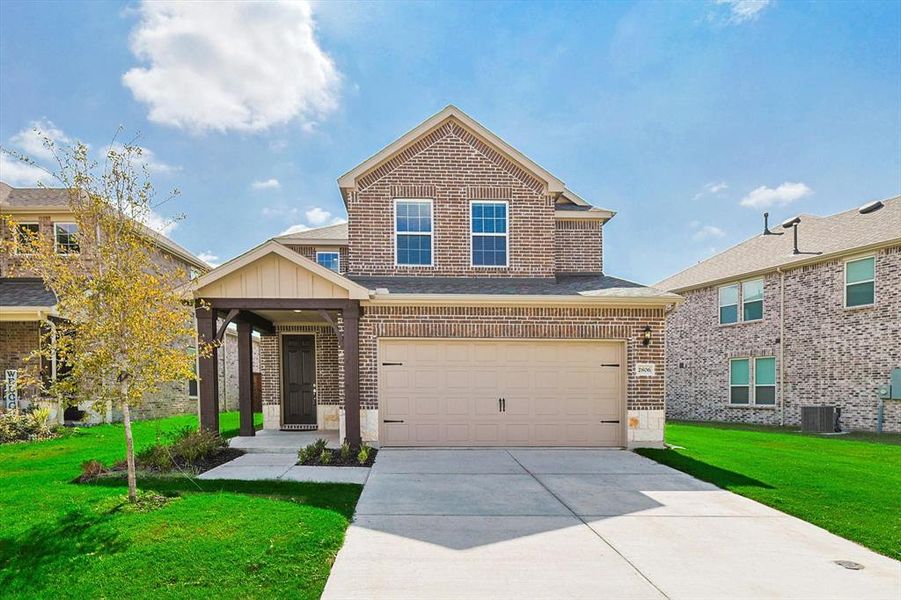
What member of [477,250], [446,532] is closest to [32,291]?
[477,250]

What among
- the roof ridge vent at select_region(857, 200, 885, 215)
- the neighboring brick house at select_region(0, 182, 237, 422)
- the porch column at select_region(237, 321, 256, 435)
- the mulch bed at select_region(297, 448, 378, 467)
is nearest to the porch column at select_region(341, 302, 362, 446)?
the mulch bed at select_region(297, 448, 378, 467)

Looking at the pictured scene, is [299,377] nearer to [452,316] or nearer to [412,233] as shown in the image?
[412,233]

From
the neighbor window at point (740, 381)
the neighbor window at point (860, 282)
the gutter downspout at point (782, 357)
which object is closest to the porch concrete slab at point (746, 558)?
the neighbor window at point (860, 282)

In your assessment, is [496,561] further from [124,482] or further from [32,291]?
[32,291]

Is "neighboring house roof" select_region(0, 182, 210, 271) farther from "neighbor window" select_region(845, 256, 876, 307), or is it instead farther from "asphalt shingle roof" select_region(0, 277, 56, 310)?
"neighbor window" select_region(845, 256, 876, 307)

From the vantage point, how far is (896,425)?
13.7 m

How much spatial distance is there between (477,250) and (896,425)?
1345cm

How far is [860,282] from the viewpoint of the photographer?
14578 mm

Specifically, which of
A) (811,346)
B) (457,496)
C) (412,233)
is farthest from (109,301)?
(811,346)

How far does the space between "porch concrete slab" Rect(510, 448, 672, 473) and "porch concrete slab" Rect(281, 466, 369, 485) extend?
2.99 meters

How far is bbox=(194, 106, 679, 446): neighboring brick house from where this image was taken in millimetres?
9656

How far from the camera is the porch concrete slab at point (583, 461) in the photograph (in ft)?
27.8

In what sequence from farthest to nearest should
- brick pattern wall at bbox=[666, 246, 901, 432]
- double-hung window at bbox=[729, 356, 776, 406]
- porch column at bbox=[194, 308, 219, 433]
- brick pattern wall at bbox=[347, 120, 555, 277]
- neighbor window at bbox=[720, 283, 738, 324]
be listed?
neighbor window at bbox=[720, 283, 738, 324], double-hung window at bbox=[729, 356, 776, 406], brick pattern wall at bbox=[666, 246, 901, 432], brick pattern wall at bbox=[347, 120, 555, 277], porch column at bbox=[194, 308, 219, 433]

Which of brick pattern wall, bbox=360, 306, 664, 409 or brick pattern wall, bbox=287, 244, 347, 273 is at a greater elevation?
brick pattern wall, bbox=287, 244, 347, 273
